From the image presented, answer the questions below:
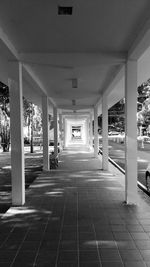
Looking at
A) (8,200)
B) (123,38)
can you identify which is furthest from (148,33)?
(8,200)

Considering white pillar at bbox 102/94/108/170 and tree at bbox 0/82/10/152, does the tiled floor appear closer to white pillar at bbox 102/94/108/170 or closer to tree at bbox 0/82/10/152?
white pillar at bbox 102/94/108/170

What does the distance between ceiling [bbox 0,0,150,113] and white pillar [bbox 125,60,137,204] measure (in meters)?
0.45

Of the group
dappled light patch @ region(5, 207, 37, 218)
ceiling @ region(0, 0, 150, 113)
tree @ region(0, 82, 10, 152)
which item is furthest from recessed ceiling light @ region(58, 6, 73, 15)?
tree @ region(0, 82, 10, 152)

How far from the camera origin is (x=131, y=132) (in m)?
6.95

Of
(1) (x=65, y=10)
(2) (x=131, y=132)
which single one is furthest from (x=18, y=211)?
(1) (x=65, y=10)

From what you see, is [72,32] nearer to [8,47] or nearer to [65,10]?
[65,10]

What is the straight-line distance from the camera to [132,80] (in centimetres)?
689

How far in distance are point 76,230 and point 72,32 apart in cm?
332

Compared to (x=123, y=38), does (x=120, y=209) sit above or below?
below

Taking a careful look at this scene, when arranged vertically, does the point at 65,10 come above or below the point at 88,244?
above

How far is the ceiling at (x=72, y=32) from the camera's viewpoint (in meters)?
4.27

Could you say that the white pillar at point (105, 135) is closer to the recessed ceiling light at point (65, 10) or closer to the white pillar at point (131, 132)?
the white pillar at point (131, 132)

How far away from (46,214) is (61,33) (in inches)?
135

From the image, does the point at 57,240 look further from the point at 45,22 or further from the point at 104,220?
the point at 45,22
